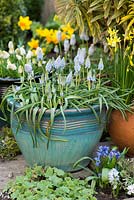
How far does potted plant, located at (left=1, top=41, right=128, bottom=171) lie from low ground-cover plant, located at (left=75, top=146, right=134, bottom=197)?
0.18 m

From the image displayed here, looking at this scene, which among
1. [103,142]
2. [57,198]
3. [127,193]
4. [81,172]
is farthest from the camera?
[103,142]

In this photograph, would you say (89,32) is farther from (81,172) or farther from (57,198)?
(57,198)

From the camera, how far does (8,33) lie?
6.14 metres

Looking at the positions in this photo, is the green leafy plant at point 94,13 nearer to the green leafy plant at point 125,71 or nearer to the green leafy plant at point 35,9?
the green leafy plant at point 125,71

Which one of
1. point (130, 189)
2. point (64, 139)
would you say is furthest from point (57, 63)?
point (130, 189)

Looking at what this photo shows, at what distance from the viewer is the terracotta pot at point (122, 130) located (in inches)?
153

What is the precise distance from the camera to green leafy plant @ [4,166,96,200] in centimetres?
324

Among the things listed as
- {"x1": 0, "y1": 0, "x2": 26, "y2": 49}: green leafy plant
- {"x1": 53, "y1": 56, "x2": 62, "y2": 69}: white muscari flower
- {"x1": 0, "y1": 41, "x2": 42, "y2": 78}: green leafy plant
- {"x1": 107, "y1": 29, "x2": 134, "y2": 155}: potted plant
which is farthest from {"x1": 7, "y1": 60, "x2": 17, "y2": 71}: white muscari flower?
{"x1": 0, "y1": 0, "x2": 26, "y2": 49}: green leafy plant

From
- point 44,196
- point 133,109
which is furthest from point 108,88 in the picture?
point 44,196

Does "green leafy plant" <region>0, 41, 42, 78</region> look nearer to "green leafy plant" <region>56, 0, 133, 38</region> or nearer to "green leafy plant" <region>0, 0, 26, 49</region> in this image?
"green leafy plant" <region>56, 0, 133, 38</region>

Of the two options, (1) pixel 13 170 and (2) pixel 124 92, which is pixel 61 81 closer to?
(2) pixel 124 92

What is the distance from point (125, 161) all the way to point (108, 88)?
0.61 meters

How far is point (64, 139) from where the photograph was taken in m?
3.52

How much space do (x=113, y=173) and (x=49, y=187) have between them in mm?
435
